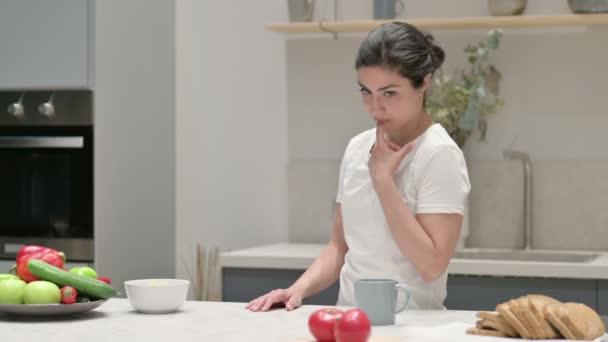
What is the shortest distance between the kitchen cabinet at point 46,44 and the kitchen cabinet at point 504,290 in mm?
1636

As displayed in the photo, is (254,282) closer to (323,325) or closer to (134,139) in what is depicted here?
(134,139)

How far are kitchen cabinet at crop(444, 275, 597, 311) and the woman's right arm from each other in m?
0.93

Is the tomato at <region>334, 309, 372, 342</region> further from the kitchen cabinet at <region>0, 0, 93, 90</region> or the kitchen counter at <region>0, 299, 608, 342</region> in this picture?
the kitchen cabinet at <region>0, 0, 93, 90</region>

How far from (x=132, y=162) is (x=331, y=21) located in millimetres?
1032

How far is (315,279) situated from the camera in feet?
8.30

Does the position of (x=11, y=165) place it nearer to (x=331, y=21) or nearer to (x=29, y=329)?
(x=331, y=21)

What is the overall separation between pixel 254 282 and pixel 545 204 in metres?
1.25

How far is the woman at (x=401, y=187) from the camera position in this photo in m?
2.37

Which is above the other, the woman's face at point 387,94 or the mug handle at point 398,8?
the mug handle at point 398,8

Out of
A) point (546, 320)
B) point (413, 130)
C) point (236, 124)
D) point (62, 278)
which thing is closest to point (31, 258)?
point (62, 278)

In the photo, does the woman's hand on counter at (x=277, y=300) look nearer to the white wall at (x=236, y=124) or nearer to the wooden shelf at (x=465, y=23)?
the wooden shelf at (x=465, y=23)

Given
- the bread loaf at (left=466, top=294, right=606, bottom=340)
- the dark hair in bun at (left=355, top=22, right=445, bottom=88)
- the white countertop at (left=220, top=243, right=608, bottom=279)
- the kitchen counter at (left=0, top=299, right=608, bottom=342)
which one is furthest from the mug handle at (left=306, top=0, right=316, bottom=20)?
the bread loaf at (left=466, top=294, right=606, bottom=340)

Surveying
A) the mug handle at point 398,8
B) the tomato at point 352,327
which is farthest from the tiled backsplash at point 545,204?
the tomato at point 352,327

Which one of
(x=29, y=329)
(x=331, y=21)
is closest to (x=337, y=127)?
(x=331, y=21)
